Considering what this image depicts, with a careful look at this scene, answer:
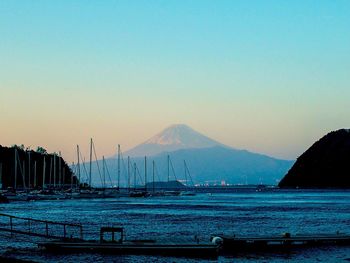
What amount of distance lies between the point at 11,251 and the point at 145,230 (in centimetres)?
2527

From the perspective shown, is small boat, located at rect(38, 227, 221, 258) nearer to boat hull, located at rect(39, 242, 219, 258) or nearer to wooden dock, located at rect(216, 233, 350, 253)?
boat hull, located at rect(39, 242, 219, 258)

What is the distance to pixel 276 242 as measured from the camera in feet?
189

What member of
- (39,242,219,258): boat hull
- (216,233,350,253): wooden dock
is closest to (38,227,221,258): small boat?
(39,242,219,258): boat hull

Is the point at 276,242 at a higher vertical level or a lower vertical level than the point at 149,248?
lower

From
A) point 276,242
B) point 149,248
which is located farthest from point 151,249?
point 276,242

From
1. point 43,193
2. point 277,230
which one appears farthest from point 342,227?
point 43,193

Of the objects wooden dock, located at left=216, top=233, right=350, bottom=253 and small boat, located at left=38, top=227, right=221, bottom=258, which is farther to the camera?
wooden dock, located at left=216, top=233, right=350, bottom=253

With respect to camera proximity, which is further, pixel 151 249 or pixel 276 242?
pixel 276 242

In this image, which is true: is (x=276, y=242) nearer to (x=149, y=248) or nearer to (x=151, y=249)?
(x=151, y=249)

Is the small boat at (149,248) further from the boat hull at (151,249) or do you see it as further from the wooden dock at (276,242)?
the wooden dock at (276,242)

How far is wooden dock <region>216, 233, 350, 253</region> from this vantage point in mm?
55500

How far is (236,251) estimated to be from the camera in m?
54.1

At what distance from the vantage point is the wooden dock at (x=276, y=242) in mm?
55500

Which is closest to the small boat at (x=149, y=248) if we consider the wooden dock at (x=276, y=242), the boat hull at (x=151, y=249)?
the boat hull at (x=151, y=249)
